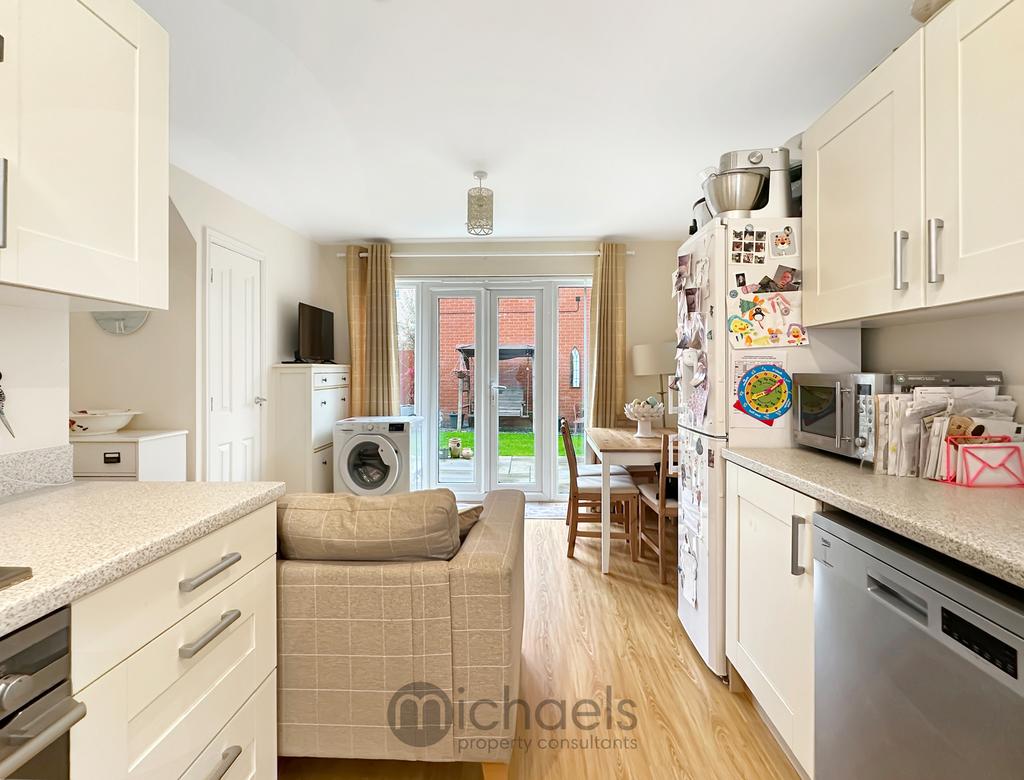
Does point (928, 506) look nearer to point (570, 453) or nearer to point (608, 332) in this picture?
point (570, 453)

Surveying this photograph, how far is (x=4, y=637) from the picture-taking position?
2.01 feet

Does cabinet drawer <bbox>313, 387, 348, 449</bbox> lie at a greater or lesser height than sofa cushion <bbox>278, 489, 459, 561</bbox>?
greater

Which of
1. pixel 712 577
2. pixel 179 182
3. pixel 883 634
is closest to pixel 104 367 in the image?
pixel 179 182

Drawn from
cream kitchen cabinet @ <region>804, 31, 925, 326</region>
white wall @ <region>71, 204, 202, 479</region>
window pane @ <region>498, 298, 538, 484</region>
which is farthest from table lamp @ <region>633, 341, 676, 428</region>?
white wall @ <region>71, 204, 202, 479</region>

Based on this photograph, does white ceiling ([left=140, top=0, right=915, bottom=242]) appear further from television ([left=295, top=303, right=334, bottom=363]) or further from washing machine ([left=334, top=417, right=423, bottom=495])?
washing machine ([left=334, top=417, right=423, bottom=495])

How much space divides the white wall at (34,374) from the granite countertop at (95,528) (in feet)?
0.50

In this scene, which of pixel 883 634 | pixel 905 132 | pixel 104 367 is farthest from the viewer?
pixel 104 367

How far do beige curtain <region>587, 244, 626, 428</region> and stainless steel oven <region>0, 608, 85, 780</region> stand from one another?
4089 millimetres

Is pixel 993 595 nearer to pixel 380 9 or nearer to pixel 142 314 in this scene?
pixel 380 9

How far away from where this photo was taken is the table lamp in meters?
4.21

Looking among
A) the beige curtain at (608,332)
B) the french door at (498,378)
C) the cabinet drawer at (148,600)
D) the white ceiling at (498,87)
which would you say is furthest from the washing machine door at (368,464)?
the cabinet drawer at (148,600)

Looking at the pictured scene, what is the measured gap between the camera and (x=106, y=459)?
2742 mm

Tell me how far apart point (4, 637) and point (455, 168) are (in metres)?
2.96

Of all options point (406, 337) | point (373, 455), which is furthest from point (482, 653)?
point (406, 337)
